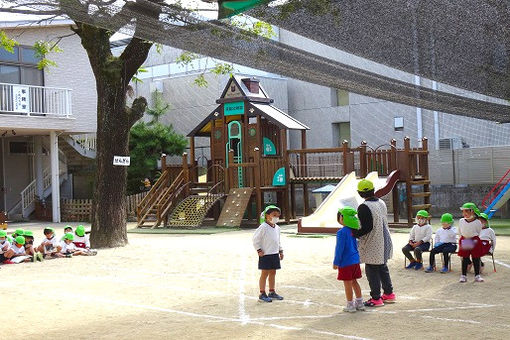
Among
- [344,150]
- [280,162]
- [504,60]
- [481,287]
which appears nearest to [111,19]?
[504,60]

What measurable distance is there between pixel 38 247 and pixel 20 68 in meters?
13.7

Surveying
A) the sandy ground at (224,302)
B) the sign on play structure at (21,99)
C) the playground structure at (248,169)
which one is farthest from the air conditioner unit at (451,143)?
the sign on play structure at (21,99)

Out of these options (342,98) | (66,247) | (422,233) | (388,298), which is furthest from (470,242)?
(342,98)

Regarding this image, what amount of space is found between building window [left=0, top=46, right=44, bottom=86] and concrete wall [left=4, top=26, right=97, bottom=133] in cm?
44

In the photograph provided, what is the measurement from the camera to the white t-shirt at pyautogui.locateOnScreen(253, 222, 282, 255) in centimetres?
859

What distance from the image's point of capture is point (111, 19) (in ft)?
20.5

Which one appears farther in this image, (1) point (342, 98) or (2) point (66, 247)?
(1) point (342, 98)

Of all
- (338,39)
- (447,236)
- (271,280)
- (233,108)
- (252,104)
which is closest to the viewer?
(338,39)

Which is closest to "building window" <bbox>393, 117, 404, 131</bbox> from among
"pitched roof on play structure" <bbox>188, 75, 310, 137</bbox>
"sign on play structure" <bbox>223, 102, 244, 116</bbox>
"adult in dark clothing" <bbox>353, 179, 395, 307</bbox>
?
"pitched roof on play structure" <bbox>188, 75, 310, 137</bbox>

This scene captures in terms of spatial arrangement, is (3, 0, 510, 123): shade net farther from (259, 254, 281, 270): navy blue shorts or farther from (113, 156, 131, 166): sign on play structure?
(113, 156, 131, 166): sign on play structure

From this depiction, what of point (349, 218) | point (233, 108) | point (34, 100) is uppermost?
point (34, 100)

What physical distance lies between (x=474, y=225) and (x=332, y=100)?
Answer: 870 inches

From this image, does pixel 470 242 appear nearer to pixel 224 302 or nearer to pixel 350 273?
pixel 350 273

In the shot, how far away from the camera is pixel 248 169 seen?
23.7 meters
